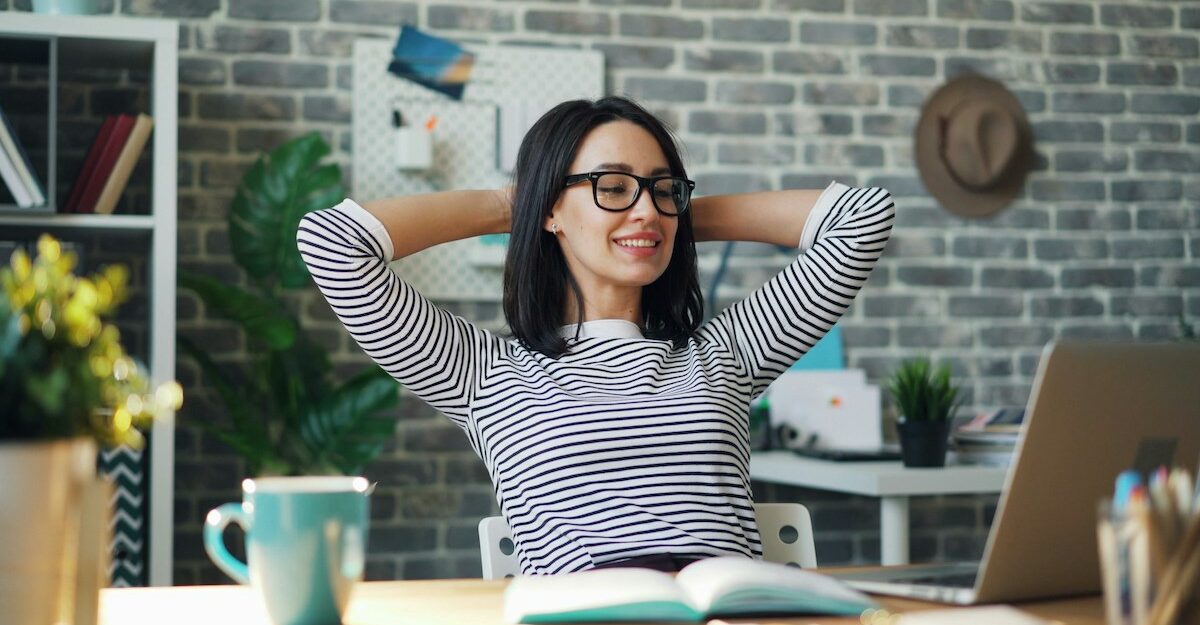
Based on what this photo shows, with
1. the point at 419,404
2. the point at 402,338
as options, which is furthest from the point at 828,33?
the point at 402,338

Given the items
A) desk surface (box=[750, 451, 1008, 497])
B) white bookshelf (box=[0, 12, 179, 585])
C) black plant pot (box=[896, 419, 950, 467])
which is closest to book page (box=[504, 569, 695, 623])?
A: desk surface (box=[750, 451, 1008, 497])

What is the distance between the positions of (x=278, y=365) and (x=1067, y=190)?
232 centimetres

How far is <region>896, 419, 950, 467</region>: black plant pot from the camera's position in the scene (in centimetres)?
259

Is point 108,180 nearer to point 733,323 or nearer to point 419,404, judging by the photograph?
point 419,404

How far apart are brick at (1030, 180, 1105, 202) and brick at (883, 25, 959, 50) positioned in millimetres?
487

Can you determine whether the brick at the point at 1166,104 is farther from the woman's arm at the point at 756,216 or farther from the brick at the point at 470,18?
the woman's arm at the point at 756,216

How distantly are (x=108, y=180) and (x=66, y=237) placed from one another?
236 mm

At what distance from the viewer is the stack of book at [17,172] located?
254 centimetres

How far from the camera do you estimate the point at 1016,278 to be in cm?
353

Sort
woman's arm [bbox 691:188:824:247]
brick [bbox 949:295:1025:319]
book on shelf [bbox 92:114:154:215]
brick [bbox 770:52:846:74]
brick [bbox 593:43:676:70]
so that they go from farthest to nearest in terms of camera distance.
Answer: brick [bbox 949:295:1025:319]
brick [bbox 770:52:846:74]
brick [bbox 593:43:676:70]
book on shelf [bbox 92:114:154:215]
woman's arm [bbox 691:188:824:247]

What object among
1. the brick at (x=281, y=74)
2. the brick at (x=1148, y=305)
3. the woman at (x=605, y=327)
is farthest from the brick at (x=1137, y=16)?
the brick at (x=281, y=74)

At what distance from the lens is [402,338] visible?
1.61 metres

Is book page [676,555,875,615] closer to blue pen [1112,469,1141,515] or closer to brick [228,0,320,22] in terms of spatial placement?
blue pen [1112,469,1141,515]

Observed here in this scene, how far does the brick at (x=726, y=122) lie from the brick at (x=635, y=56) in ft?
0.55
